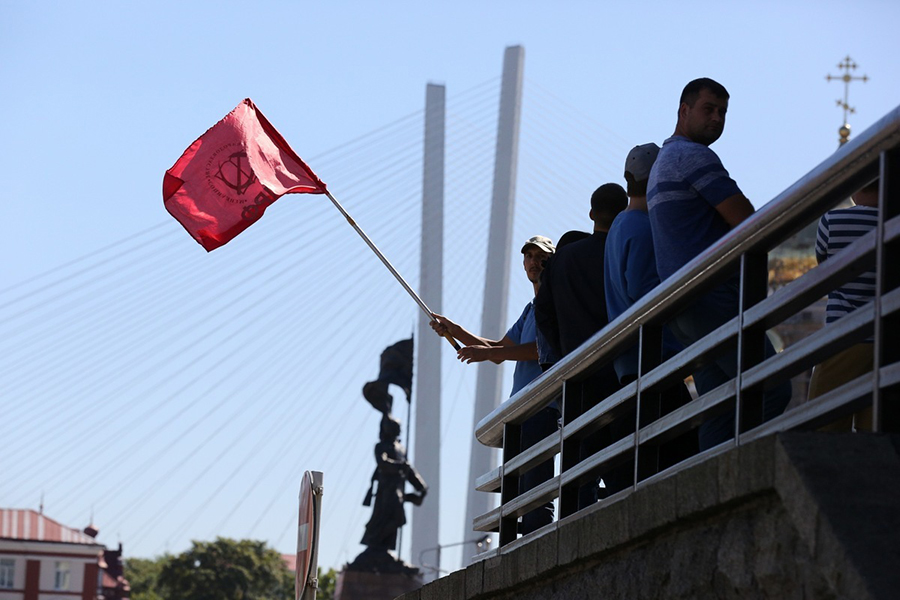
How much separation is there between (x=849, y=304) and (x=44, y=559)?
65.2 metres

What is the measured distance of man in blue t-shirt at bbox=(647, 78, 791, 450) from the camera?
4578 millimetres

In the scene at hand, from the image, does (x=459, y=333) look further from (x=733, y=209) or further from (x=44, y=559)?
(x=44, y=559)

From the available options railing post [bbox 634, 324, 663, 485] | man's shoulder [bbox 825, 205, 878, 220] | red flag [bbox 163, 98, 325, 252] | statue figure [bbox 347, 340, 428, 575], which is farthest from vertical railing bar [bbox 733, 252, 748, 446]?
statue figure [bbox 347, 340, 428, 575]

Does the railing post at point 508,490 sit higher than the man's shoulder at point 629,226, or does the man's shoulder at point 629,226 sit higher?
the man's shoulder at point 629,226

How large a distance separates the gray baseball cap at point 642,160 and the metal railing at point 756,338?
25.7 inches

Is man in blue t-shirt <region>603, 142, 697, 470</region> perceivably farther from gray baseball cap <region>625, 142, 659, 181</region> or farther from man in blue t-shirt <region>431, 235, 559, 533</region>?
man in blue t-shirt <region>431, 235, 559, 533</region>

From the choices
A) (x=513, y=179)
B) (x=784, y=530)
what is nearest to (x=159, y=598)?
(x=513, y=179)

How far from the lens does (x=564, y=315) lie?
5.81 meters

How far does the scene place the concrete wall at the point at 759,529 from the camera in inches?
122

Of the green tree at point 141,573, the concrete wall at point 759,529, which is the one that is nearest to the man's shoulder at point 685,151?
the concrete wall at point 759,529

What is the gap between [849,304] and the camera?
4539 mm

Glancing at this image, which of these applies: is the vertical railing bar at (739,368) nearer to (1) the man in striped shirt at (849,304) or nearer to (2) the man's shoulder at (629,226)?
(1) the man in striped shirt at (849,304)

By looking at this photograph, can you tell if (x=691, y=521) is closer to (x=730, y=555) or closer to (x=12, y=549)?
(x=730, y=555)

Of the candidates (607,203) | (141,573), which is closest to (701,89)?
(607,203)
